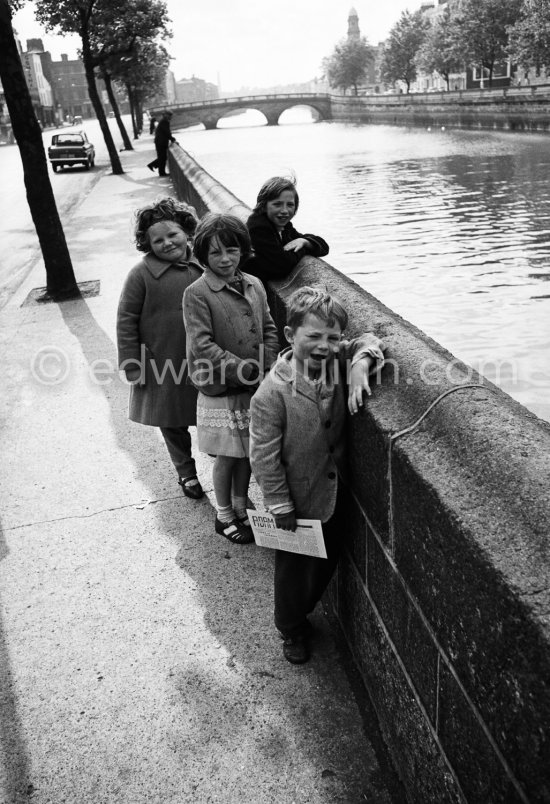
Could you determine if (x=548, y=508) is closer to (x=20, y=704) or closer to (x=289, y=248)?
(x=20, y=704)

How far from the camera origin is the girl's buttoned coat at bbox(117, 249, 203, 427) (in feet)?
11.1

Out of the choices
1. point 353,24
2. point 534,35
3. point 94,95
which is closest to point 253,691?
point 94,95

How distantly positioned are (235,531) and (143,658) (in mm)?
863

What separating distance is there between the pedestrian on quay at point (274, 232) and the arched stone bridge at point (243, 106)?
8231 centimetres

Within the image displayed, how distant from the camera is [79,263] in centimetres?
977

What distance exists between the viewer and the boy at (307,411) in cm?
218

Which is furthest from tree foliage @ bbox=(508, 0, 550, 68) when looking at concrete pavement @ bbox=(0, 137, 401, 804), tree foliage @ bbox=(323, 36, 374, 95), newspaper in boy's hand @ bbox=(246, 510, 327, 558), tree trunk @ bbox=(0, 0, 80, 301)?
tree foliage @ bbox=(323, 36, 374, 95)

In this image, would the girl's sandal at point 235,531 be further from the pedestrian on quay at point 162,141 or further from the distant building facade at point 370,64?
the distant building facade at point 370,64

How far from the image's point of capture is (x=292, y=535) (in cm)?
239

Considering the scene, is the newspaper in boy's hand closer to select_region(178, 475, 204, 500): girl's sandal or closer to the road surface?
select_region(178, 475, 204, 500): girl's sandal

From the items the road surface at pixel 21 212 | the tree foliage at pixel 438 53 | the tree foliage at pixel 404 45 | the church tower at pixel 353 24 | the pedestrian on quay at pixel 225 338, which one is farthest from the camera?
the church tower at pixel 353 24

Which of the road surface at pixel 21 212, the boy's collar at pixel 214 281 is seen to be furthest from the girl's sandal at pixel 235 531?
the road surface at pixel 21 212

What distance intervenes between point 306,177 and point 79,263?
20921 millimetres

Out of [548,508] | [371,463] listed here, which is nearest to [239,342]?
[371,463]
